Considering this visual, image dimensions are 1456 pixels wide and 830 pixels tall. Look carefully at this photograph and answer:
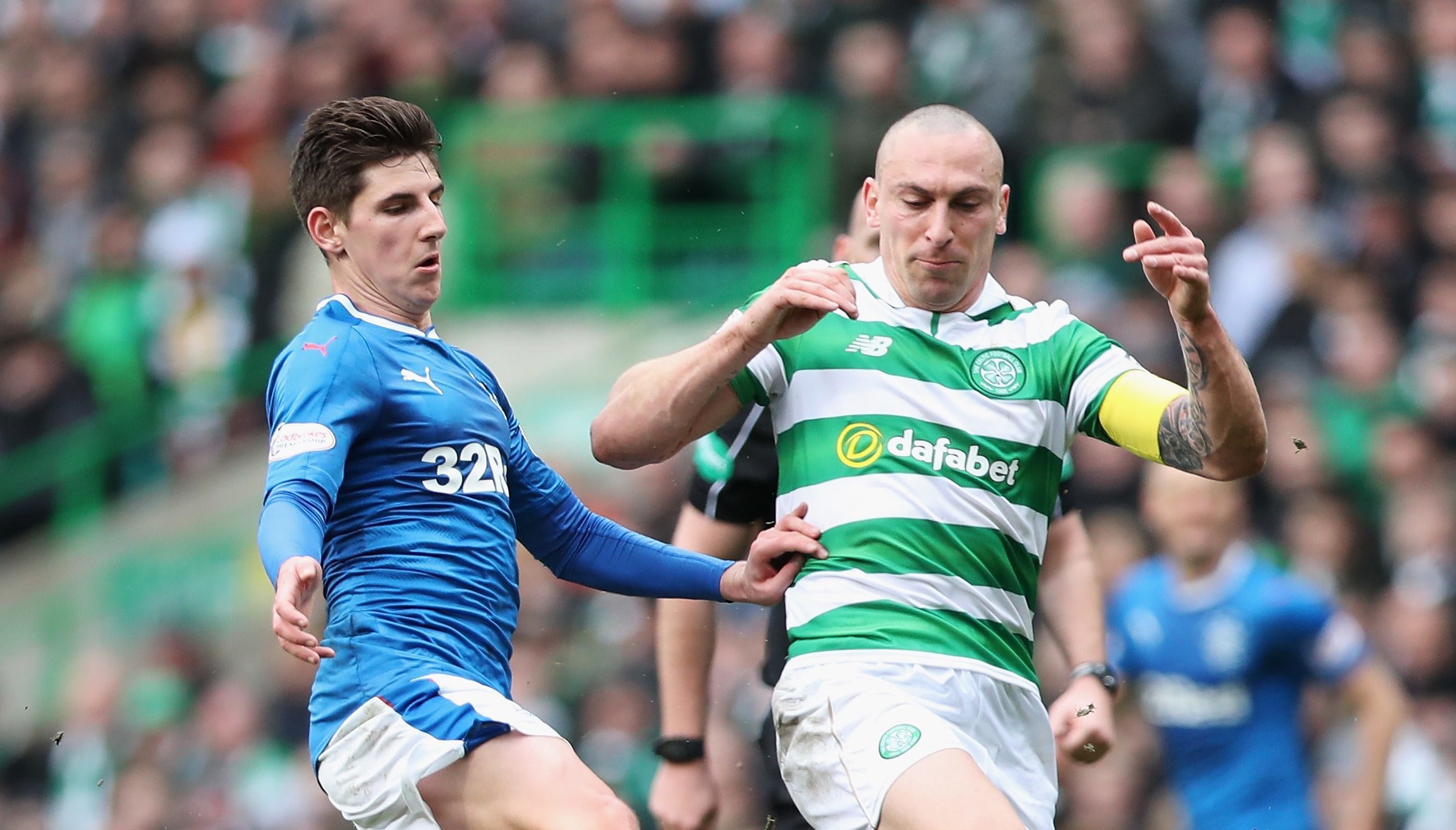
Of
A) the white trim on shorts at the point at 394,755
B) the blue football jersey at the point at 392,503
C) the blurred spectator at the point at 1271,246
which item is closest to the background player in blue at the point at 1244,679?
the blurred spectator at the point at 1271,246

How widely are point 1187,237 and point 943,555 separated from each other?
0.89 meters

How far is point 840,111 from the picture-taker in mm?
10734

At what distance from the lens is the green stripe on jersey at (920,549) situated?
4.43m

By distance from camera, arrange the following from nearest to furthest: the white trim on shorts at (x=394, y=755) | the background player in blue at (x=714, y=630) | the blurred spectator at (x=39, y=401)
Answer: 1. the white trim on shorts at (x=394, y=755)
2. the background player in blue at (x=714, y=630)
3. the blurred spectator at (x=39, y=401)

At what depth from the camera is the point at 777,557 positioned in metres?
4.57

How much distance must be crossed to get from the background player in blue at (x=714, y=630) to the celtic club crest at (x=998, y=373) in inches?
33.8

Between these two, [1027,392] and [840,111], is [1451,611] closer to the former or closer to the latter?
[840,111]

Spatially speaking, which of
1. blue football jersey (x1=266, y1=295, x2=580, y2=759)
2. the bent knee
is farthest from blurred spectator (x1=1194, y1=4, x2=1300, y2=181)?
the bent knee

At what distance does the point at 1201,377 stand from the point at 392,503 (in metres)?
1.76

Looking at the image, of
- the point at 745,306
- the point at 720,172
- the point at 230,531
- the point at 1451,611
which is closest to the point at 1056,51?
the point at 720,172

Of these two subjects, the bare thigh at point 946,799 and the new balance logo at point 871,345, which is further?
the new balance logo at point 871,345

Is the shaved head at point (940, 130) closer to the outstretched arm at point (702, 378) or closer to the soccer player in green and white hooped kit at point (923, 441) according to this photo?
the soccer player in green and white hooped kit at point (923, 441)

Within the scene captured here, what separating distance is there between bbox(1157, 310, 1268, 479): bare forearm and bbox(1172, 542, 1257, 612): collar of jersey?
3101 mm

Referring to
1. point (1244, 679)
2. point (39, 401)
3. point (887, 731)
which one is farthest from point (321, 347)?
point (39, 401)
